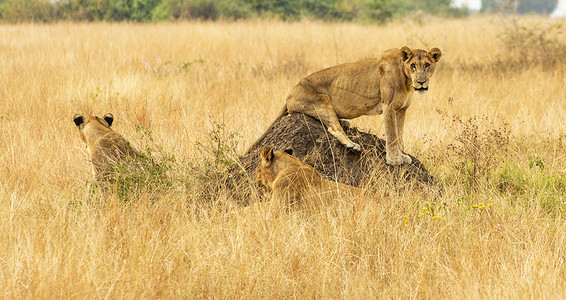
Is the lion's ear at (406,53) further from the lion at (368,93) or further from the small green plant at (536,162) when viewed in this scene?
the small green plant at (536,162)

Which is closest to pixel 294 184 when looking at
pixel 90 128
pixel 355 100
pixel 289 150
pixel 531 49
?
pixel 289 150

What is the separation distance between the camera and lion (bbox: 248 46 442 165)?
524 cm

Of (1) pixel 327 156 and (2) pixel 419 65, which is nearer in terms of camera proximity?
(2) pixel 419 65

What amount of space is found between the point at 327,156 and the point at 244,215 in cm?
114

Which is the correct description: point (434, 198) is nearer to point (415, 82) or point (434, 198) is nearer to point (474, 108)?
point (415, 82)

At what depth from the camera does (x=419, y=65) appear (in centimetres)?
499

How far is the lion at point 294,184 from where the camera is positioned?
4.65 m

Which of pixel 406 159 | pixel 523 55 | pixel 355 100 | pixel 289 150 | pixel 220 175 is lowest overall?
pixel 523 55

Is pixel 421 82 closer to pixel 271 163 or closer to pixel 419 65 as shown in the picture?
pixel 419 65

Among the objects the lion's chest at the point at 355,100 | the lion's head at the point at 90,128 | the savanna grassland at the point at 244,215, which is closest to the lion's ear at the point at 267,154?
the savanna grassland at the point at 244,215

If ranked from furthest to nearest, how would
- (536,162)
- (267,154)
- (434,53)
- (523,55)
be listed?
(523,55)
(536,162)
(434,53)
(267,154)

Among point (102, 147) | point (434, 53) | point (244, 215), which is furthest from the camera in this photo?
point (102, 147)

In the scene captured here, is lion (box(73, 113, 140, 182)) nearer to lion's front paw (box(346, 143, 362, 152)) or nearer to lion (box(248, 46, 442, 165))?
lion (box(248, 46, 442, 165))

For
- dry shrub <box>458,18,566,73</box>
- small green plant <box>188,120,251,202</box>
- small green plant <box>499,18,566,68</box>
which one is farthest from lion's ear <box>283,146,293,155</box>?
small green plant <box>499,18,566,68</box>
